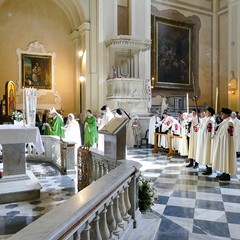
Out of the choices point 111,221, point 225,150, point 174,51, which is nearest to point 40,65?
point 174,51

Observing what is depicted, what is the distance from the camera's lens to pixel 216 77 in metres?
18.5

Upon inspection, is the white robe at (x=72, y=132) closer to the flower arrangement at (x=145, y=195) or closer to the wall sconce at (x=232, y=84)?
the flower arrangement at (x=145, y=195)

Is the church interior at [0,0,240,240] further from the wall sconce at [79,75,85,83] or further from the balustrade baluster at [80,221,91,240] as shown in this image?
the wall sconce at [79,75,85,83]

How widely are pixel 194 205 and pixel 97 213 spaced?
3.09 m

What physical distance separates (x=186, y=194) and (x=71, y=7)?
1133cm

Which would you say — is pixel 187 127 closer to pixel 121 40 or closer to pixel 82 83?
pixel 121 40

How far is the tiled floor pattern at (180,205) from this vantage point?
12.7 feet

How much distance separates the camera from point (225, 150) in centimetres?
668

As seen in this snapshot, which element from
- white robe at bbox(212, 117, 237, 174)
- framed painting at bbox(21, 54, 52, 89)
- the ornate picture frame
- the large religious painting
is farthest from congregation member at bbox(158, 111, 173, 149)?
framed painting at bbox(21, 54, 52, 89)

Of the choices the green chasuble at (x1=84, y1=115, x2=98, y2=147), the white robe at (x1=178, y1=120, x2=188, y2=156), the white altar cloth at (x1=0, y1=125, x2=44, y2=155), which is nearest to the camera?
the white altar cloth at (x1=0, y1=125, x2=44, y2=155)

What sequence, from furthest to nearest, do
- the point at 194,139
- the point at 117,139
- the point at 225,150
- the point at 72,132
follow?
the point at 72,132, the point at 194,139, the point at 225,150, the point at 117,139

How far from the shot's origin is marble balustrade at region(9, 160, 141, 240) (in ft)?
5.43

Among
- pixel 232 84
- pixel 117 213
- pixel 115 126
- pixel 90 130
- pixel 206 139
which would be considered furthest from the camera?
pixel 232 84

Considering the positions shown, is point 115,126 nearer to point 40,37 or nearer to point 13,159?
point 13,159
